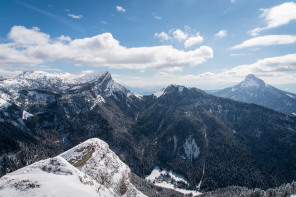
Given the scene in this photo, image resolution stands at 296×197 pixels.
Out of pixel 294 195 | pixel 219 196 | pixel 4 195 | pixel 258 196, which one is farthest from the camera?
pixel 219 196

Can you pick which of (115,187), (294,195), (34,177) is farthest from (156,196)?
(34,177)

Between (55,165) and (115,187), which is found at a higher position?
(55,165)

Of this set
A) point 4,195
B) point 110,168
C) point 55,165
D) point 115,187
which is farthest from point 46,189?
point 110,168

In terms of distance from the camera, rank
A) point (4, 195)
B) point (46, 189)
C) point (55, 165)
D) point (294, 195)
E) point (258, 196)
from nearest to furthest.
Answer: point (4, 195) < point (46, 189) < point (55, 165) < point (294, 195) < point (258, 196)

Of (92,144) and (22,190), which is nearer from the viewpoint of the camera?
(22,190)

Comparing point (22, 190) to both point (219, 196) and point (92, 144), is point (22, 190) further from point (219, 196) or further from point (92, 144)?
point (219, 196)

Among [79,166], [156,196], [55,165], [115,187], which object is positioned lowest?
[156,196]
